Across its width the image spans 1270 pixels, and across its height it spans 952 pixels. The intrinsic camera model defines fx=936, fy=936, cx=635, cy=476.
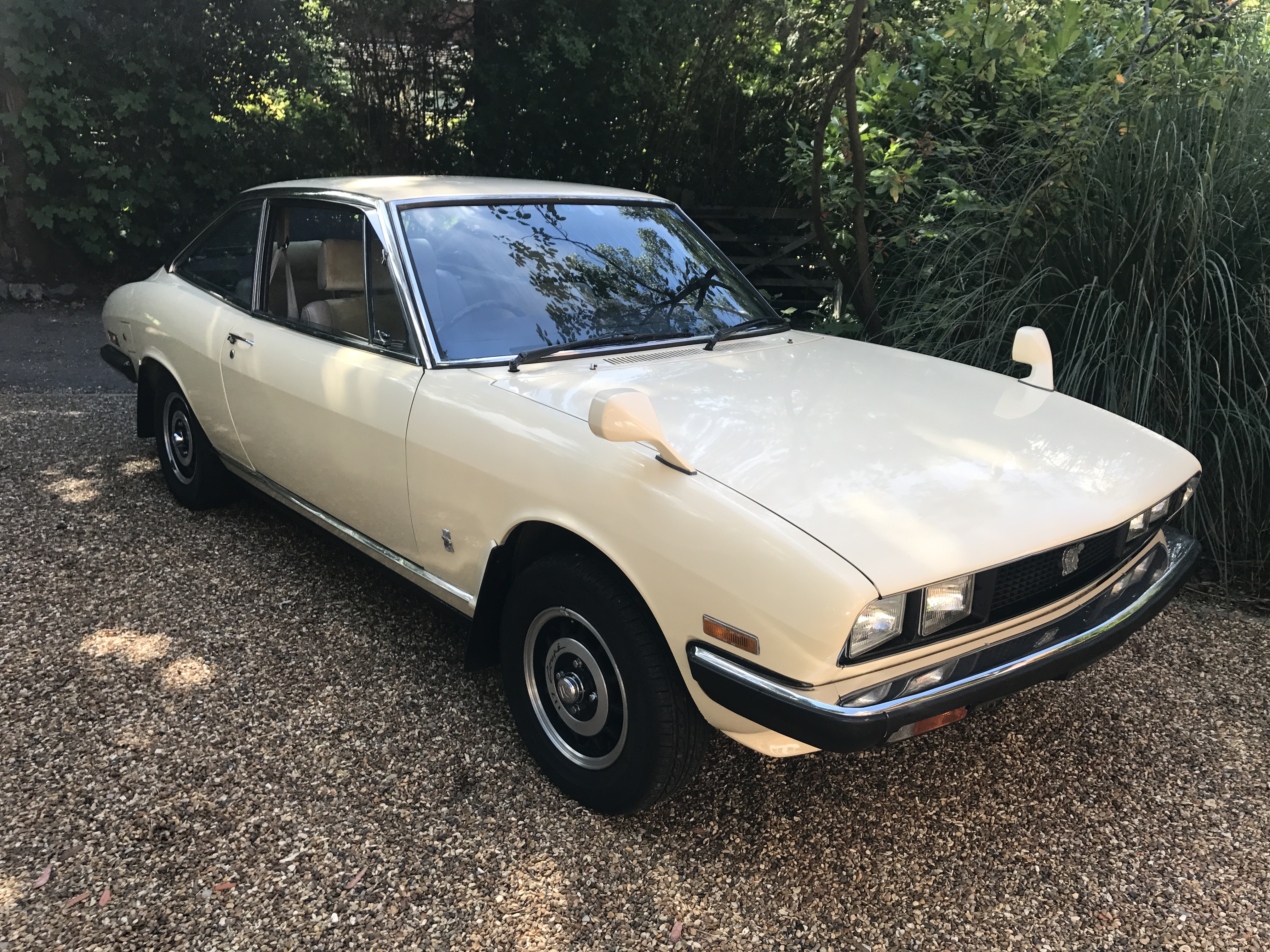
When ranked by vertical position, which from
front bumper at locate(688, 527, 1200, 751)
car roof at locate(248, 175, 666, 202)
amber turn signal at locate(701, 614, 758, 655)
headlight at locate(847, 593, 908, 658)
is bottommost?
front bumper at locate(688, 527, 1200, 751)

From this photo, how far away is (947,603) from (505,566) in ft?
4.10

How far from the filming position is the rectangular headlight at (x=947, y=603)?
2043 millimetres

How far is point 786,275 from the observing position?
855cm

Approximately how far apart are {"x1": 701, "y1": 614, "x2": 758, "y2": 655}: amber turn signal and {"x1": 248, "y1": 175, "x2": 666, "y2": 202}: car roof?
6.37 ft

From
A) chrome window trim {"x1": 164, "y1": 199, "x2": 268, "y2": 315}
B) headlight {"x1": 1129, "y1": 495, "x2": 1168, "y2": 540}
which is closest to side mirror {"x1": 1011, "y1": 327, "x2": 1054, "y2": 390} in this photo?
headlight {"x1": 1129, "y1": 495, "x2": 1168, "y2": 540}

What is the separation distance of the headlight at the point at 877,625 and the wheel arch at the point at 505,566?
2.26ft

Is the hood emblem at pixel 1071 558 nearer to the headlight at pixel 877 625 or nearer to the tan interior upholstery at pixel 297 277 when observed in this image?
the headlight at pixel 877 625

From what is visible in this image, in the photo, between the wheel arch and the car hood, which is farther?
the wheel arch

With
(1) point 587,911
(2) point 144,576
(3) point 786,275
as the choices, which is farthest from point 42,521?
(3) point 786,275

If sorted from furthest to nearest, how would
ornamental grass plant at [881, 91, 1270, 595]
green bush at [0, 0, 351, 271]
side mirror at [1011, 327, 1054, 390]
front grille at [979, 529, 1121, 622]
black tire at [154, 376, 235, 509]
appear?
green bush at [0, 0, 351, 271]
black tire at [154, 376, 235, 509]
ornamental grass plant at [881, 91, 1270, 595]
side mirror at [1011, 327, 1054, 390]
front grille at [979, 529, 1121, 622]

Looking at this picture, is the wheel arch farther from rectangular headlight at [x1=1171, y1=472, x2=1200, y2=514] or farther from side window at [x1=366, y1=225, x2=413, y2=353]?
rectangular headlight at [x1=1171, y1=472, x2=1200, y2=514]

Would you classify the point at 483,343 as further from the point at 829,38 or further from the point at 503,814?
the point at 829,38

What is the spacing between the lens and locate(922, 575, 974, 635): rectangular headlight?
2043 mm

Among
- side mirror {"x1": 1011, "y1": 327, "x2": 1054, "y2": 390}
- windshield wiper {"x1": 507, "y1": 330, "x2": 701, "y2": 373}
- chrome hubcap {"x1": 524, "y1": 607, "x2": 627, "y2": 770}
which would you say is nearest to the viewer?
chrome hubcap {"x1": 524, "y1": 607, "x2": 627, "y2": 770}
